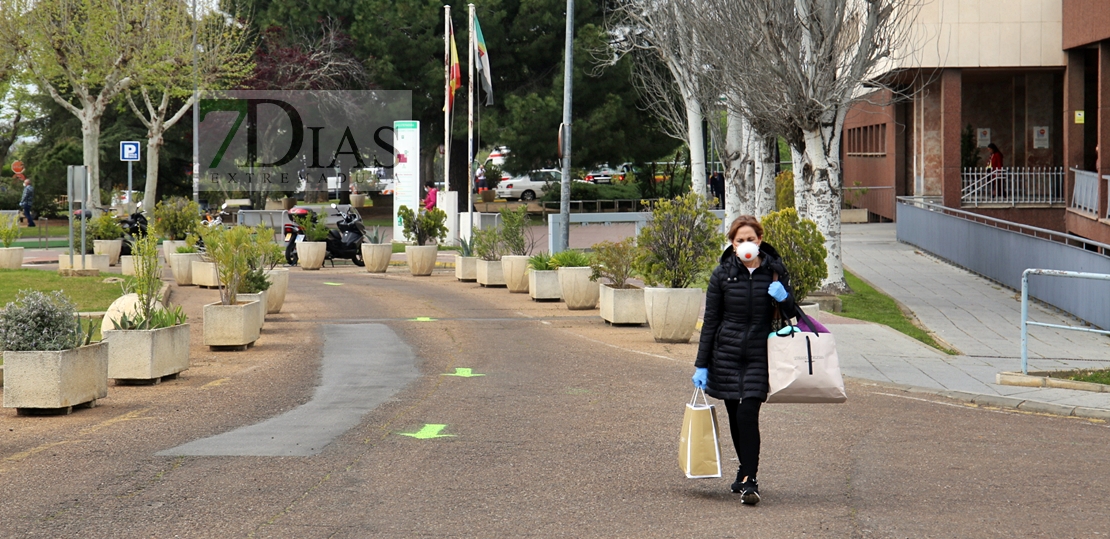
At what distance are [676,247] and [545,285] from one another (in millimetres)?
4764

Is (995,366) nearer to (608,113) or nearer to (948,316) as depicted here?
(948,316)

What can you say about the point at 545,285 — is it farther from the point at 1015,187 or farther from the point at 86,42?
the point at 86,42

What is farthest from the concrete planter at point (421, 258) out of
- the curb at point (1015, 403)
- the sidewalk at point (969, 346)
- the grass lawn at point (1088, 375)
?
the grass lawn at point (1088, 375)

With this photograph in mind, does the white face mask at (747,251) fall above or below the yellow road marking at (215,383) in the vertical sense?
above

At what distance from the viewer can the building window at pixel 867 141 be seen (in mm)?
44312

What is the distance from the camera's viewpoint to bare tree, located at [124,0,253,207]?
133ft

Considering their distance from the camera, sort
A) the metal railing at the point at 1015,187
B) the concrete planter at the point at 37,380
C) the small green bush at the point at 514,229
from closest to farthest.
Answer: the concrete planter at the point at 37,380 → the small green bush at the point at 514,229 → the metal railing at the point at 1015,187

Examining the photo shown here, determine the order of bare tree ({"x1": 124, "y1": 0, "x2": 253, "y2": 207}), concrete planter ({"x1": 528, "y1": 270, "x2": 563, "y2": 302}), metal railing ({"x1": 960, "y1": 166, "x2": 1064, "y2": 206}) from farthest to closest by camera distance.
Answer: bare tree ({"x1": 124, "y1": 0, "x2": 253, "y2": 207}), metal railing ({"x1": 960, "y1": 166, "x2": 1064, "y2": 206}), concrete planter ({"x1": 528, "y1": 270, "x2": 563, "y2": 302})

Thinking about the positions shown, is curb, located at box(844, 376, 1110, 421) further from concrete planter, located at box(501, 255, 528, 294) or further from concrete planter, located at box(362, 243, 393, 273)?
concrete planter, located at box(362, 243, 393, 273)

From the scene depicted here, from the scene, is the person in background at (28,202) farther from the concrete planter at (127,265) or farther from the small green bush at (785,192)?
the small green bush at (785,192)

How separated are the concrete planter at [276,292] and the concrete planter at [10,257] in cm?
969

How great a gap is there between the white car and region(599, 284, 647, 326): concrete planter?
4643 cm

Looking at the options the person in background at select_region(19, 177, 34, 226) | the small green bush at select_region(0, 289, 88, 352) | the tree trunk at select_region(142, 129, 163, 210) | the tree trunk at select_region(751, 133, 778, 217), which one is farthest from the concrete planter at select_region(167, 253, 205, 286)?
the person in background at select_region(19, 177, 34, 226)

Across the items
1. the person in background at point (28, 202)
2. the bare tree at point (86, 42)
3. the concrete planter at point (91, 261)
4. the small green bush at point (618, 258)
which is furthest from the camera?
the person in background at point (28, 202)
